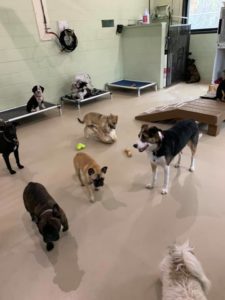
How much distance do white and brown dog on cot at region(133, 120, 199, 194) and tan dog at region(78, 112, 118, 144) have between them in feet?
3.65

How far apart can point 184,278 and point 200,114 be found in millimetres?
2610

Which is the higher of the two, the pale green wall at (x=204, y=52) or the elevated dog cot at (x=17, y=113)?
the pale green wall at (x=204, y=52)

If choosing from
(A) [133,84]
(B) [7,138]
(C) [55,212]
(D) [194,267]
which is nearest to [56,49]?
(A) [133,84]

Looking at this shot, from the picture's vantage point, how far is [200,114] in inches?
132

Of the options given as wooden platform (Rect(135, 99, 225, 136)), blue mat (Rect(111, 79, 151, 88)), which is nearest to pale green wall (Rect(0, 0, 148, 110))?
blue mat (Rect(111, 79, 151, 88))

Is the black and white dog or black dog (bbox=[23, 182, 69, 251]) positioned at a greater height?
the black and white dog

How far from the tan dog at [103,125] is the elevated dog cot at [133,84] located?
241 cm

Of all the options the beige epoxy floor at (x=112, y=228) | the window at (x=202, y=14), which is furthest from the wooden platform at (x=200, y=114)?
the window at (x=202, y=14)

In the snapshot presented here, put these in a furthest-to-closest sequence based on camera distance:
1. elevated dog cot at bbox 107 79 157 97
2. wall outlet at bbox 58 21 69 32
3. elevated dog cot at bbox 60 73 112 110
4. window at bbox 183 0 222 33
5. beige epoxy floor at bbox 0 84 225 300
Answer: window at bbox 183 0 222 33 → elevated dog cot at bbox 107 79 157 97 → elevated dog cot at bbox 60 73 112 110 → wall outlet at bbox 58 21 69 32 → beige epoxy floor at bbox 0 84 225 300

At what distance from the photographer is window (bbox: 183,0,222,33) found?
230 inches

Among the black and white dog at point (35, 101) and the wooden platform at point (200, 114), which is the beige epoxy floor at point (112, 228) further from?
the black and white dog at point (35, 101)

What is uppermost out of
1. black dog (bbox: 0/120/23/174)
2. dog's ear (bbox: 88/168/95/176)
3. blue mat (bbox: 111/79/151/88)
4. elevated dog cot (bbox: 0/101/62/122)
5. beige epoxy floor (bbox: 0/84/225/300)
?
black dog (bbox: 0/120/23/174)

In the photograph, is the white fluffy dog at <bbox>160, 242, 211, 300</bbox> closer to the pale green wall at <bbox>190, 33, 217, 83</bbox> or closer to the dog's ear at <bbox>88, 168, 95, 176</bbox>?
the dog's ear at <bbox>88, 168, 95, 176</bbox>

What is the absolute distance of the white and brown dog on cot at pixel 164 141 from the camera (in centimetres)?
199
